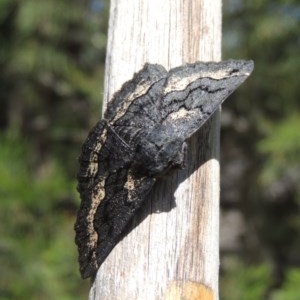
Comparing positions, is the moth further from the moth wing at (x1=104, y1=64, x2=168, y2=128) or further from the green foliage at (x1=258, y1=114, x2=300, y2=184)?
the green foliage at (x1=258, y1=114, x2=300, y2=184)

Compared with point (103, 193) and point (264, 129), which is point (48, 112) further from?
point (103, 193)

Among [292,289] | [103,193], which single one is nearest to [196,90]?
[103,193]

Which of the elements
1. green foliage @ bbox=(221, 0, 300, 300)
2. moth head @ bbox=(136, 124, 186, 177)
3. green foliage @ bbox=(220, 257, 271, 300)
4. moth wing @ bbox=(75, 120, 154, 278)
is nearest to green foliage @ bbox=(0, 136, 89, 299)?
green foliage @ bbox=(220, 257, 271, 300)

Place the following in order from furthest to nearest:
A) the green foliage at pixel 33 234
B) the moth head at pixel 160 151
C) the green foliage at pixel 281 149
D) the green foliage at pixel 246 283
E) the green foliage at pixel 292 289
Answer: the green foliage at pixel 281 149 < the green foliage at pixel 246 283 < the green foliage at pixel 292 289 < the green foliage at pixel 33 234 < the moth head at pixel 160 151

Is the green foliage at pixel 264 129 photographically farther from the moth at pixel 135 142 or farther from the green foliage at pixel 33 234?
the moth at pixel 135 142

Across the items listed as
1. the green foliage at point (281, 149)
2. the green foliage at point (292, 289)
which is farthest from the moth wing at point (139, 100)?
the green foliage at point (281, 149)

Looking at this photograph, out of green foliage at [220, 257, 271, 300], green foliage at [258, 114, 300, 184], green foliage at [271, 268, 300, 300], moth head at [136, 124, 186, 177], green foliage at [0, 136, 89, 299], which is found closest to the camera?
moth head at [136, 124, 186, 177]
